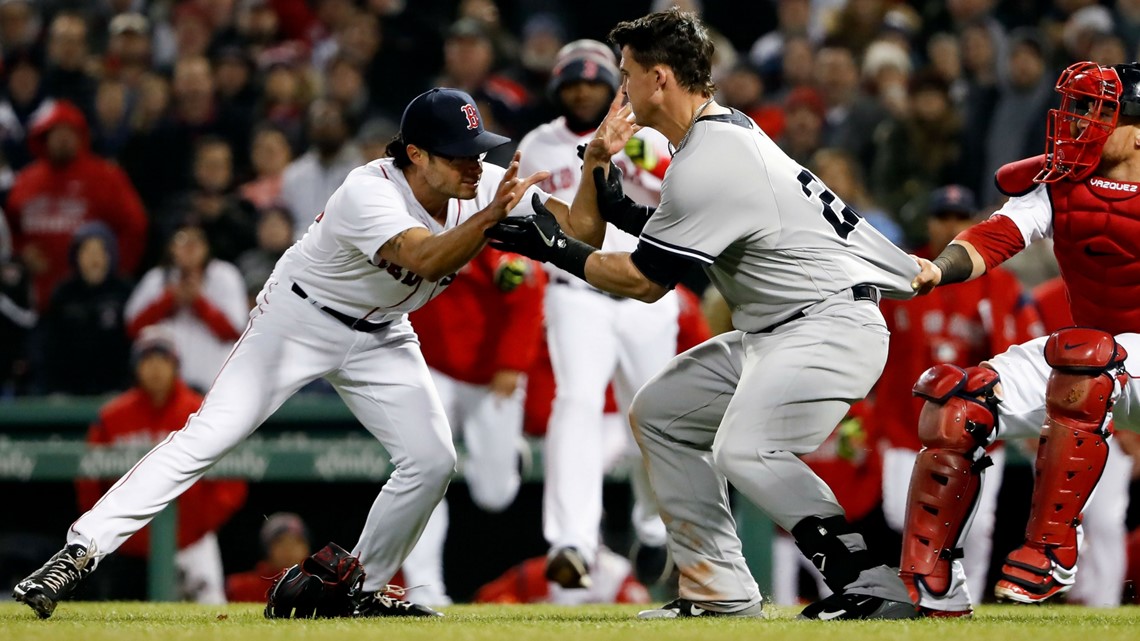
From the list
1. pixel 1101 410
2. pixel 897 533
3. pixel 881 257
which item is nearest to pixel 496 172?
pixel 881 257

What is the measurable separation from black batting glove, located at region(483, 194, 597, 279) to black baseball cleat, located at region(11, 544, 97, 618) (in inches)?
65.3

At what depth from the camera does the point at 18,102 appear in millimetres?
12000

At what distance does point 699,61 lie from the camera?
5.12 metres

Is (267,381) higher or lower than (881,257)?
lower

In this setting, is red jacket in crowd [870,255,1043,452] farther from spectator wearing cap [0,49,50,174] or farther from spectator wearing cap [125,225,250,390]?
spectator wearing cap [0,49,50,174]

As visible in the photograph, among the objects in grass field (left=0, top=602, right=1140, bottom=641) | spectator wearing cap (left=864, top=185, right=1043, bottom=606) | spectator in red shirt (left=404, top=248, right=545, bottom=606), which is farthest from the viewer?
spectator wearing cap (left=864, top=185, right=1043, bottom=606)

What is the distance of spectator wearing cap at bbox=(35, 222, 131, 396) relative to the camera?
9.77 metres

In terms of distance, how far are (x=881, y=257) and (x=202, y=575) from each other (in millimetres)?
4725

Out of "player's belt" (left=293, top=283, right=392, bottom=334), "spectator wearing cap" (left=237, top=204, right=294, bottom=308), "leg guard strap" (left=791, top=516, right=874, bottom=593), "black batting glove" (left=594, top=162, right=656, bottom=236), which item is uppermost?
"black batting glove" (left=594, top=162, right=656, bottom=236)

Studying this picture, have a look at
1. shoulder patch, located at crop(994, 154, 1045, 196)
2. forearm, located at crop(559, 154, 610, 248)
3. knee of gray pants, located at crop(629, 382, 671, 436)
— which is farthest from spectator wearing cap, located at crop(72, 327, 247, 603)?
shoulder patch, located at crop(994, 154, 1045, 196)

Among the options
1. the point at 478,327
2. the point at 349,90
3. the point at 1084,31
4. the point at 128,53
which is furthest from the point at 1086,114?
the point at 128,53

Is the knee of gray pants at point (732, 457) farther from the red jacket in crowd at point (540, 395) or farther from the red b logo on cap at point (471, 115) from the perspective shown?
the red jacket in crowd at point (540, 395)

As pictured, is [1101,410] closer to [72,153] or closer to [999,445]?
[999,445]

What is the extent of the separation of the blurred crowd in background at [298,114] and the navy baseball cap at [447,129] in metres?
3.54
